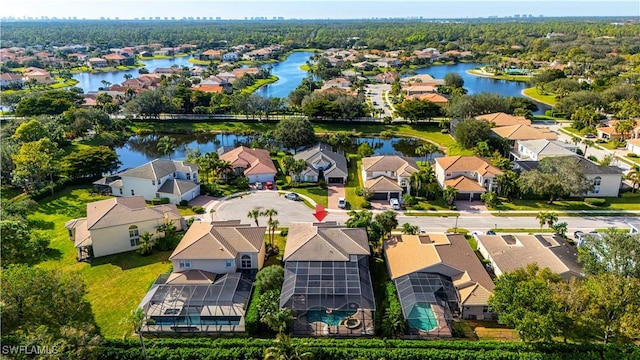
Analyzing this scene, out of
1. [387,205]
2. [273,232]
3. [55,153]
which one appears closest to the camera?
[273,232]

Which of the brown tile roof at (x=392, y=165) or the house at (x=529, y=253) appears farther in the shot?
the brown tile roof at (x=392, y=165)

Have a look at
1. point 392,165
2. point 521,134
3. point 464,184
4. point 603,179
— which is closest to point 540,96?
point 521,134

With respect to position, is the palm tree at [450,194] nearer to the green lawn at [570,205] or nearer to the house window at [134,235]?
the green lawn at [570,205]

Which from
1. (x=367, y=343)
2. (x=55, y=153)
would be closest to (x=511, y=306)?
(x=367, y=343)

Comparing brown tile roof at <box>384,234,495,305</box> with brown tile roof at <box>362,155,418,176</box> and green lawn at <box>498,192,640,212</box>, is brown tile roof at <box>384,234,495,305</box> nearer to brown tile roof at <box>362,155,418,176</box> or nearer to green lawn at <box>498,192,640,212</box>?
green lawn at <box>498,192,640,212</box>

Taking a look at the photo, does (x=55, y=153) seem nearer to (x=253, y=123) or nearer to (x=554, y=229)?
(x=253, y=123)

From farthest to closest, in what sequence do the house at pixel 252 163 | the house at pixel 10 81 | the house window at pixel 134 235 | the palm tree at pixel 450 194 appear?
the house at pixel 10 81
the house at pixel 252 163
the palm tree at pixel 450 194
the house window at pixel 134 235

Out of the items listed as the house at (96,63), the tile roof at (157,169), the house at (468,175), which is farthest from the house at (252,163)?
the house at (96,63)

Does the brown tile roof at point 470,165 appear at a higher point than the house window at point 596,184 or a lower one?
higher
